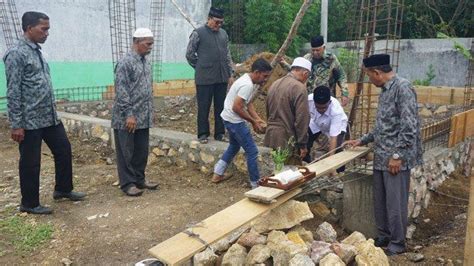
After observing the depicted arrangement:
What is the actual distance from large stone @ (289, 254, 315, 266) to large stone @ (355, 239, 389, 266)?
0.35 metres

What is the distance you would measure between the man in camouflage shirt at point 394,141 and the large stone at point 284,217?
3.08 feet

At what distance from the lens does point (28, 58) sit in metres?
→ 4.12

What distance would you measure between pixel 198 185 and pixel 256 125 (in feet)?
3.62

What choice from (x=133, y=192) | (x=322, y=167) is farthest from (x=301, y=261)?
(x=133, y=192)

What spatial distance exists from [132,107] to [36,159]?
3.52ft

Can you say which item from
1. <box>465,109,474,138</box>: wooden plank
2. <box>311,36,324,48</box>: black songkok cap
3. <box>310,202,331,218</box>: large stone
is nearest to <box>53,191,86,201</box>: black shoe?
<box>310,202,331,218</box>: large stone

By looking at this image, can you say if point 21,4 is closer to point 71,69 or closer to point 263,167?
point 71,69

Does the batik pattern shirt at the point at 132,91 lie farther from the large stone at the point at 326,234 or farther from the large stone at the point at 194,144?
the large stone at the point at 326,234

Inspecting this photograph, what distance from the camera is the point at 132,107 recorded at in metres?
4.71

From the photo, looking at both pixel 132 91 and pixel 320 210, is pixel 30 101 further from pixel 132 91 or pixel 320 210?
pixel 320 210

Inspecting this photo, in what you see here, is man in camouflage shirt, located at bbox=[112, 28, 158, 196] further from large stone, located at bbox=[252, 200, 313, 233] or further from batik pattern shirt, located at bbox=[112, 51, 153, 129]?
large stone, located at bbox=[252, 200, 313, 233]

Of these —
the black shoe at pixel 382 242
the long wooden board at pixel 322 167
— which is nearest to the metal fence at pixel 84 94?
the long wooden board at pixel 322 167

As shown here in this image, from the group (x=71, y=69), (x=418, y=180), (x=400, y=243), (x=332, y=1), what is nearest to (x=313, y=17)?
(x=332, y=1)

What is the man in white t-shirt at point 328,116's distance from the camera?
4805mm
